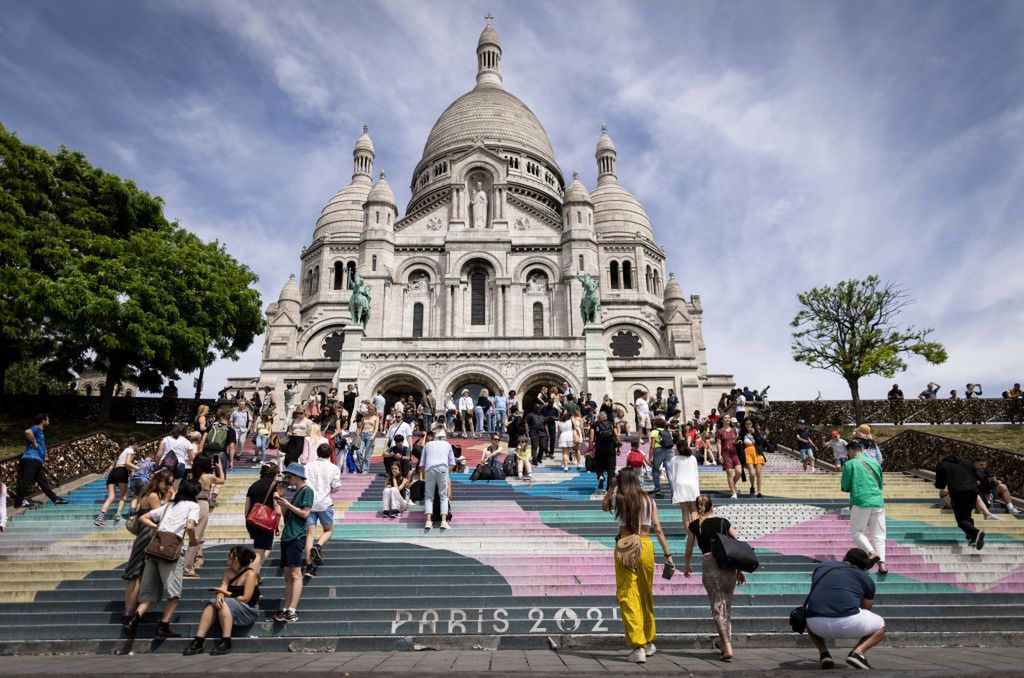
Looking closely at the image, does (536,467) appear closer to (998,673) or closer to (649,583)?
(649,583)

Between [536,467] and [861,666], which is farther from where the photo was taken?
[536,467]


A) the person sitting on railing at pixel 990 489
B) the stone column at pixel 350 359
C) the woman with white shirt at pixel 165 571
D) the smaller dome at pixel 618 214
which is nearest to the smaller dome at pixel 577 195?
the smaller dome at pixel 618 214

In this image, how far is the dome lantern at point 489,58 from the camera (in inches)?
2438

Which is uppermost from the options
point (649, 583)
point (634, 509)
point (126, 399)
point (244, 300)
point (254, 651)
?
point (244, 300)

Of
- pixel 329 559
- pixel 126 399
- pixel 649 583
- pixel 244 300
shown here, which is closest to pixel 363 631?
pixel 329 559

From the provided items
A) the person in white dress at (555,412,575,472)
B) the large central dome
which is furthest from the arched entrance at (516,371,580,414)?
the large central dome

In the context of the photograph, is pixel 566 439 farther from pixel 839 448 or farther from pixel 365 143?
pixel 365 143

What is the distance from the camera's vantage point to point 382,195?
1425 inches

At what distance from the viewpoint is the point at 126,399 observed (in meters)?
25.7

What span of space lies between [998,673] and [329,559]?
303 inches

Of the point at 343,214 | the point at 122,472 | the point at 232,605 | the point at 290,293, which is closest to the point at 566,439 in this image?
the point at 122,472

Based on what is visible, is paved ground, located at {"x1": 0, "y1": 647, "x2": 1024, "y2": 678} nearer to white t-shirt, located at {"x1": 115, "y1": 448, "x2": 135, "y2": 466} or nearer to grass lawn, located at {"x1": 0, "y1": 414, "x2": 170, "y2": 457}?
white t-shirt, located at {"x1": 115, "y1": 448, "x2": 135, "y2": 466}

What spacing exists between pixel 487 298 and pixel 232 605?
94.4ft

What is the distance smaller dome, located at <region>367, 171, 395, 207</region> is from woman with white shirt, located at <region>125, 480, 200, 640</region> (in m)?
30.2
